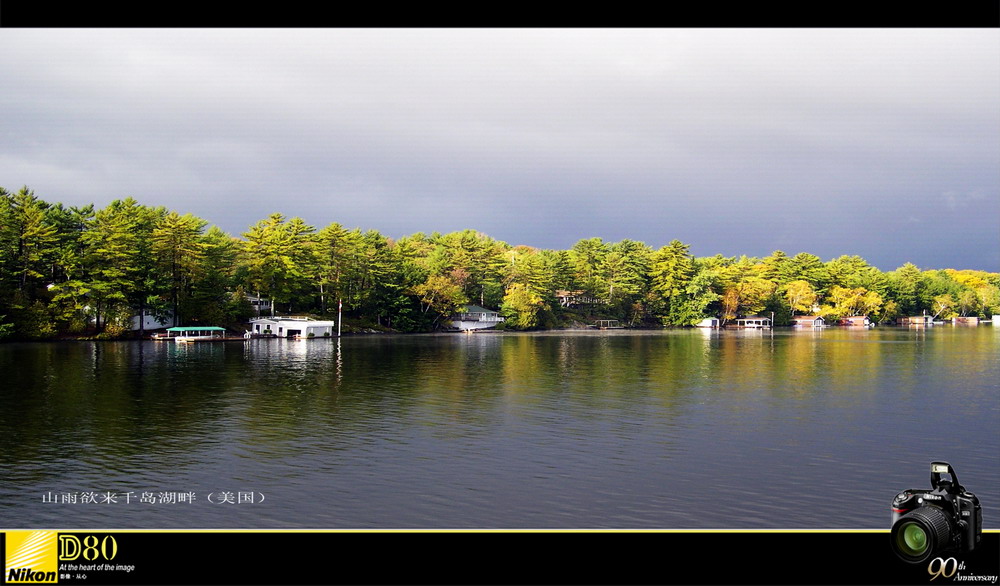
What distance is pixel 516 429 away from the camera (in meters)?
18.3

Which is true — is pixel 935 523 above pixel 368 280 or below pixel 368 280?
below

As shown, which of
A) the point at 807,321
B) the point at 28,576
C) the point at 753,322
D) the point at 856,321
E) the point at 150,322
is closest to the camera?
the point at 28,576

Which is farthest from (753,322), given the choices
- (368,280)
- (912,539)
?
(912,539)

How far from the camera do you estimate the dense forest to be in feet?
171

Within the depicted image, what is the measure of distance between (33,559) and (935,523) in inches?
299

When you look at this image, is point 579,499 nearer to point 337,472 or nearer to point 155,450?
point 337,472

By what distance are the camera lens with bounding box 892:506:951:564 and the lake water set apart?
232 inches

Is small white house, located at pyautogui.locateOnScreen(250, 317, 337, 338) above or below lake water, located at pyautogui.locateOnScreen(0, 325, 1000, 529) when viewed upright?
above

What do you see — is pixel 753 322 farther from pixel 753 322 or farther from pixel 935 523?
pixel 935 523

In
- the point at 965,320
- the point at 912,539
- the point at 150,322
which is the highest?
the point at 150,322

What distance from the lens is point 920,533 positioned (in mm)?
5016

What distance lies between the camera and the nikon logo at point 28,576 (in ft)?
20.9

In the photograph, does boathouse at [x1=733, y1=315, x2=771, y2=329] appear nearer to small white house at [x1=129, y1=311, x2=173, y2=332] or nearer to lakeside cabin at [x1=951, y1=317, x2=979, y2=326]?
lakeside cabin at [x1=951, y1=317, x2=979, y2=326]

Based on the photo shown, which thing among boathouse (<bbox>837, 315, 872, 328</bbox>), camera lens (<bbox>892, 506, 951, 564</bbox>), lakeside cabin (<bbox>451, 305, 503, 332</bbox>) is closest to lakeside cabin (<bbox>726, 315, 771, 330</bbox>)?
boathouse (<bbox>837, 315, 872, 328</bbox>)
